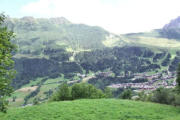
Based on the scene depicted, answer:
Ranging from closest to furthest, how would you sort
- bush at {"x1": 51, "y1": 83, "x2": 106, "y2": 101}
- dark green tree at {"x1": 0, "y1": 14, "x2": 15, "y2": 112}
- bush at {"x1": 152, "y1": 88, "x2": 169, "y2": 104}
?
Answer: dark green tree at {"x1": 0, "y1": 14, "x2": 15, "y2": 112}, bush at {"x1": 152, "y1": 88, "x2": 169, "y2": 104}, bush at {"x1": 51, "y1": 83, "x2": 106, "y2": 101}

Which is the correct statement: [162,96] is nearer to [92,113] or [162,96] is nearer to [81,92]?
[81,92]

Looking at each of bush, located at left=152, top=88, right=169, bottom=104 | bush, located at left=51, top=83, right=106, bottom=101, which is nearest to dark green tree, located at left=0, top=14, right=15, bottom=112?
bush, located at left=152, top=88, right=169, bottom=104

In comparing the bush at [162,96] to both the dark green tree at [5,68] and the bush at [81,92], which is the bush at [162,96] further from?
the dark green tree at [5,68]

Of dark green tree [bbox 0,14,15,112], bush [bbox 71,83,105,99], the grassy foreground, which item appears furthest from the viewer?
bush [bbox 71,83,105,99]

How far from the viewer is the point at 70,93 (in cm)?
8669

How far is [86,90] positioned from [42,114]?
54285 millimetres

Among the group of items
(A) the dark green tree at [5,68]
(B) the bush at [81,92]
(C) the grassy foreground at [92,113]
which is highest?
(A) the dark green tree at [5,68]

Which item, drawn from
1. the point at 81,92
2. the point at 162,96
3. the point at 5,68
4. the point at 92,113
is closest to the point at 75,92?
the point at 81,92

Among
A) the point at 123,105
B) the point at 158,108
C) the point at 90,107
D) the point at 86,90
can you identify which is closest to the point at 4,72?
the point at 90,107

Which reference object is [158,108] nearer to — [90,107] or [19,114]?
[90,107]

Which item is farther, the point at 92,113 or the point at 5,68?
the point at 92,113

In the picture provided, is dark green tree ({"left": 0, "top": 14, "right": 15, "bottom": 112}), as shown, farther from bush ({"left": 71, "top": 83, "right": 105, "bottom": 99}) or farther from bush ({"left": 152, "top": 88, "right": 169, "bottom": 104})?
bush ({"left": 71, "top": 83, "right": 105, "bottom": 99})

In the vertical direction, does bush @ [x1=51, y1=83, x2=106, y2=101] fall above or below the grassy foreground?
below

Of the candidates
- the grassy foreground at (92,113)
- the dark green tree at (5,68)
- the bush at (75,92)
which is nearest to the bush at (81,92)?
the bush at (75,92)
